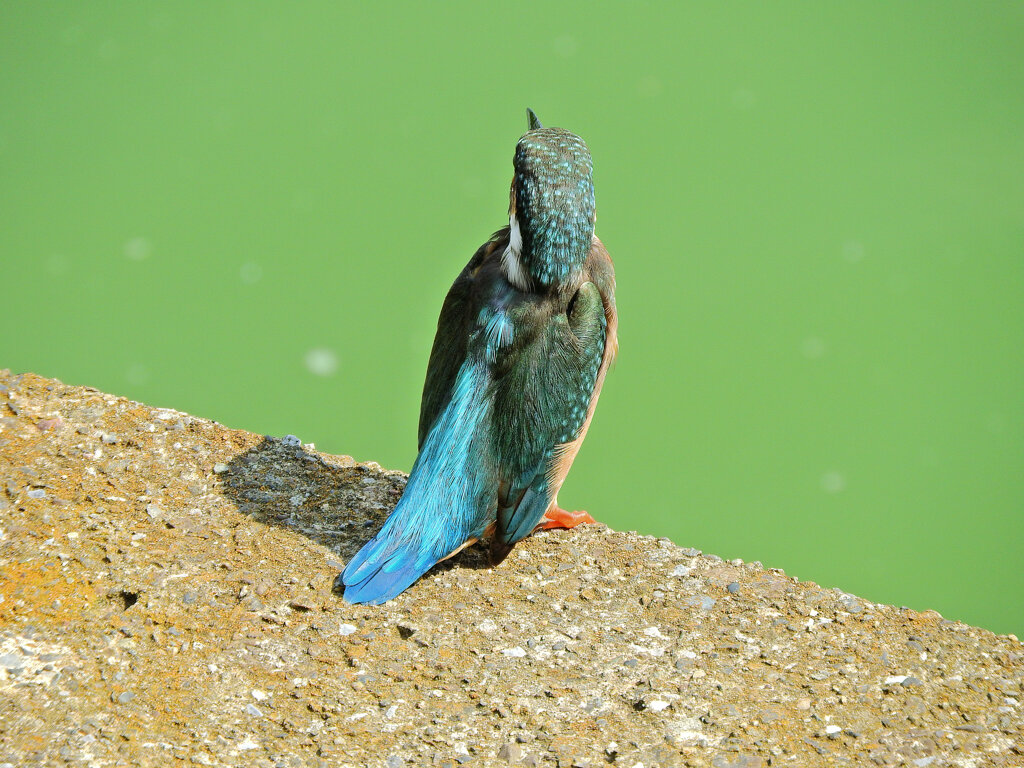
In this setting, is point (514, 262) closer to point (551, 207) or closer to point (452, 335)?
point (551, 207)

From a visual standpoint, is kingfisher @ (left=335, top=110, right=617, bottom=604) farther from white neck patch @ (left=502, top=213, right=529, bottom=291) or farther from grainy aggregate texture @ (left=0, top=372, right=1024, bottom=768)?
grainy aggregate texture @ (left=0, top=372, right=1024, bottom=768)

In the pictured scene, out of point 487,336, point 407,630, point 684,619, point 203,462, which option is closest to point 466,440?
point 487,336

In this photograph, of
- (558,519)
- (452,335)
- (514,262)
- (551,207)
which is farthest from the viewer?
(558,519)

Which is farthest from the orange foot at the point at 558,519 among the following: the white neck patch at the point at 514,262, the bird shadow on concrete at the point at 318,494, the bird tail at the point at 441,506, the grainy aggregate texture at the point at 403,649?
the white neck patch at the point at 514,262

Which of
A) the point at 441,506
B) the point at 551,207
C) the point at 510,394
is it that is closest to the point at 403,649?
the point at 441,506

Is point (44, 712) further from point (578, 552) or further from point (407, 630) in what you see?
point (578, 552)

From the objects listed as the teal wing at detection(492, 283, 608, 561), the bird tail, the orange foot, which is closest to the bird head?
the teal wing at detection(492, 283, 608, 561)
